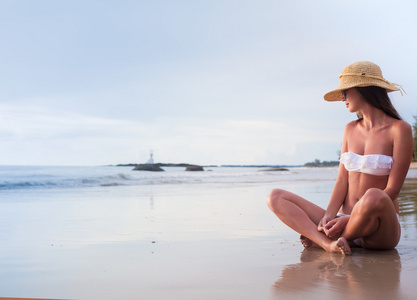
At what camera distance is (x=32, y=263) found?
123 inches

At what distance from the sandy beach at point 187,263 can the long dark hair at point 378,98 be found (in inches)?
41.2

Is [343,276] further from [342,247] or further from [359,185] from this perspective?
[359,185]

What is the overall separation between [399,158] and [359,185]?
37 centimetres

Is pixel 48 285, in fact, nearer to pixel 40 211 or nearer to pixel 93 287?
pixel 93 287

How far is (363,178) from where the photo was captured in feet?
11.0

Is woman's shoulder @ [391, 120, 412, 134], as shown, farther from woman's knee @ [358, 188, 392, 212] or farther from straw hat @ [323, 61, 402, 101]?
woman's knee @ [358, 188, 392, 212]

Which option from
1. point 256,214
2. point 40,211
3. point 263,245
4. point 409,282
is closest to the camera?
point 409,282

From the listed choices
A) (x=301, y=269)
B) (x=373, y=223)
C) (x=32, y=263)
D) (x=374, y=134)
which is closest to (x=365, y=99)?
(x=374, y=134)

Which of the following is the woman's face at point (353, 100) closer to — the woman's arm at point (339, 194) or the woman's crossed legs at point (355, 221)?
the woman's arm at point (339, 194)

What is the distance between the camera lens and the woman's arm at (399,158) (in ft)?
10.3

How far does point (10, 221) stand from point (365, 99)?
14.2 feet

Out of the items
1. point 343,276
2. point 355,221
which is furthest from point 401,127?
point 343,276

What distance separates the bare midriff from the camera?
3326 millimetres

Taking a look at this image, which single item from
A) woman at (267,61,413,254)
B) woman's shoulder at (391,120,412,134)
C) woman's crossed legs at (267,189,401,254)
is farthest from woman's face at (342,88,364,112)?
woman's crossed legs at (267,189,401,254)
